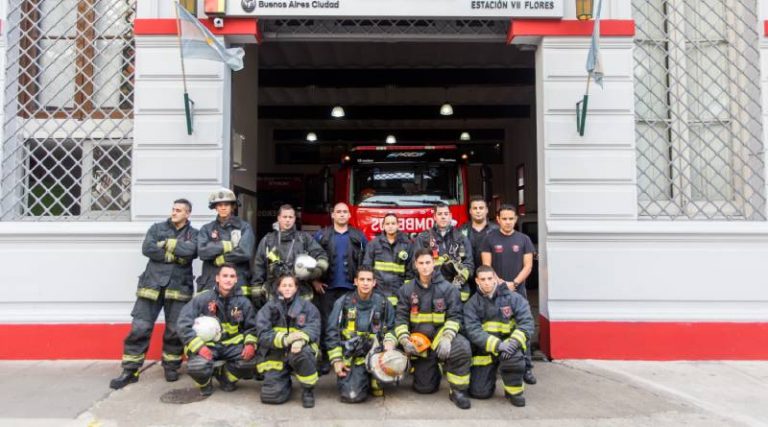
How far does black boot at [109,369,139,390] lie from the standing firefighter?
6.80 feet

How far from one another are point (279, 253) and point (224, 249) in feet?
1.84

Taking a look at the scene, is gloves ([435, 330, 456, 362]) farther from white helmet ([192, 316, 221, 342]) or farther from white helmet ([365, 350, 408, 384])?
white helmet ([192, 316, 221, 342])

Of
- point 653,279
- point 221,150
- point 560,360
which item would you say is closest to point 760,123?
point 653,279

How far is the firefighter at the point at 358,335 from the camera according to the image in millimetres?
4715

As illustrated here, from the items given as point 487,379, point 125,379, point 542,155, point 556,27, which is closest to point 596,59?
point 556,27

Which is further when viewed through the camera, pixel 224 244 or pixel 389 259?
pixel 389 259

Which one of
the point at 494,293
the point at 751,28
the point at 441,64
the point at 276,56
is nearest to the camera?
the point at 494,293

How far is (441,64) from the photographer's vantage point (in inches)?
460

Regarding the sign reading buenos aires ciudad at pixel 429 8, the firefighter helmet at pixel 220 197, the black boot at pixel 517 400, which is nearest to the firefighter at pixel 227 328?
the firefighter helmet at pixel 220 197

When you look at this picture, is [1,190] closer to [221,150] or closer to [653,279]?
[221,150]

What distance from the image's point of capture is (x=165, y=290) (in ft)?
17.3

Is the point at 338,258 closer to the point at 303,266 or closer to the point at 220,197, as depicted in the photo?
the point at 303,266

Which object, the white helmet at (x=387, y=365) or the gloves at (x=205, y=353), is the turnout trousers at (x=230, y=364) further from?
the white helmet at (x=387, y=365)

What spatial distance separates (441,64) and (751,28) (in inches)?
249
